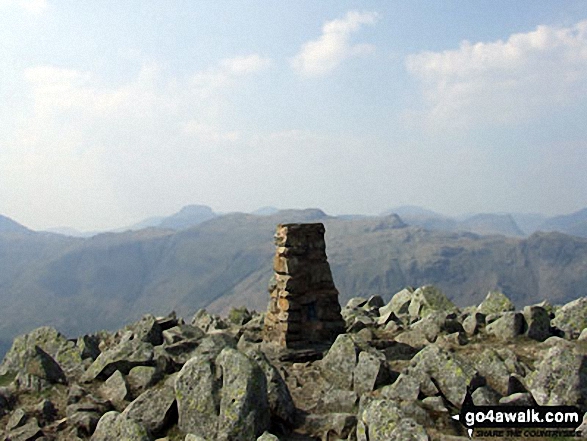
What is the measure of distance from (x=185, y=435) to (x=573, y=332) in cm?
1760

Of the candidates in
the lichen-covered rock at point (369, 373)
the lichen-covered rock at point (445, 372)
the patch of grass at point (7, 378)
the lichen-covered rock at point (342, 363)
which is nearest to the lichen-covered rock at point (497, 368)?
the lichen-covered rock at point (445, 372)

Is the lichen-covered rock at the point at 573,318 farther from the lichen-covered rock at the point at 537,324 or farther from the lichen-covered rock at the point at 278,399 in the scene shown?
the lichen-covered rock at the point at 278,399

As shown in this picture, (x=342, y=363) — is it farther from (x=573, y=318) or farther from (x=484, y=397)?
(x=573, y=318)

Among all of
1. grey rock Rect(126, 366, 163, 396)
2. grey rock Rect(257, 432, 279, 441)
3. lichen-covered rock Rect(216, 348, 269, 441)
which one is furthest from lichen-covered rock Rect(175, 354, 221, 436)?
grey rock Rect(126, 366, 163, 396)

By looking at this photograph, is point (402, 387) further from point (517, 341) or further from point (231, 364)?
point (517, 341)

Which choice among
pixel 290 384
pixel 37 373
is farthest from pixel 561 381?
pixel 37 373

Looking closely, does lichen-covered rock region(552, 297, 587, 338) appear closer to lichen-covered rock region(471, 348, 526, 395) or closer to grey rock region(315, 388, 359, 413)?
lichen-covered rock region(471, 348, 526, 395)

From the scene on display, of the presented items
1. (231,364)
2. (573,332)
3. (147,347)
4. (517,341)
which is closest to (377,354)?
(231,364)

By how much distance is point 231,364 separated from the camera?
1405 cm

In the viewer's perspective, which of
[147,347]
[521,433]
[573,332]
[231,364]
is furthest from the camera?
[573,332]

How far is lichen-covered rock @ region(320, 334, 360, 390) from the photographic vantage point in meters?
17.4

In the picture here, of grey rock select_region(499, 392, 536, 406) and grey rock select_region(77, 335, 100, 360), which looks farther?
grey rock select_region(77, 335, 100, 360)

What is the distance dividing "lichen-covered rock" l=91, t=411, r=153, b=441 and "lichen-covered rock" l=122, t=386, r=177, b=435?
446 mm

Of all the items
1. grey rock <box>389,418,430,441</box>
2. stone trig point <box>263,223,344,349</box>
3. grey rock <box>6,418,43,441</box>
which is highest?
stone trig point <box>263,223,344,349</box>
